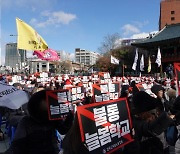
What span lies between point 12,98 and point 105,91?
3592mm

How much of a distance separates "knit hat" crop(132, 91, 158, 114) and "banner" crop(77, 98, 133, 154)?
0.55ft

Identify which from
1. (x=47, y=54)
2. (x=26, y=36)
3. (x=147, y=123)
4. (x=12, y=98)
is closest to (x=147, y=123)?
(x=147, y=123)

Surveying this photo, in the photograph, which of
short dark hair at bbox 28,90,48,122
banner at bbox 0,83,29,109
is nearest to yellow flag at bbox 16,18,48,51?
banner at bbox 0,83,29,109

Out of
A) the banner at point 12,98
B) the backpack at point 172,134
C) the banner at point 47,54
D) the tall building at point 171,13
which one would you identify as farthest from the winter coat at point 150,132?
the tall building at point 171,13

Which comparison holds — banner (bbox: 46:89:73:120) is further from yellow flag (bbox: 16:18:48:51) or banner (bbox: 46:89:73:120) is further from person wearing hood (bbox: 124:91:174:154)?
yellow flag (bbox: 16:18:48:51)

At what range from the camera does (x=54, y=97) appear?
141 inches

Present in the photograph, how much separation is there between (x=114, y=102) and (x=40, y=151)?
872mm

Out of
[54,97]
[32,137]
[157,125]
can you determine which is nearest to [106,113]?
[157,125]

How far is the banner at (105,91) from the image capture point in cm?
707

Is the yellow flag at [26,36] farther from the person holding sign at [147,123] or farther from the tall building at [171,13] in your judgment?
the tall building at [171,13]

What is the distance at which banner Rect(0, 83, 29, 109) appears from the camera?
3.92 meters

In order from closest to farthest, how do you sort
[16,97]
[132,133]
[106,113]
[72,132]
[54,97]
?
[72,132] < [106,113] < [132,133] < [54,97] < [16,97]

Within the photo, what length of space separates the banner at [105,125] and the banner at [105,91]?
13.5 ft

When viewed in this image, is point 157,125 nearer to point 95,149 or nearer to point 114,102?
point 114,102
